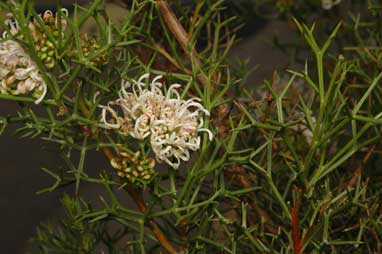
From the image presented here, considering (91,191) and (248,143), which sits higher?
(248,143)

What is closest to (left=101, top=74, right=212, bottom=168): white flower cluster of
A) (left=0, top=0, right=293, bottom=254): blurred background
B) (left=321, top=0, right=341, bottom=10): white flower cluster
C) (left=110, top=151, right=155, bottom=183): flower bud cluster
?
(left=110, top=151, right=155, bottom=183): flower bud cluster

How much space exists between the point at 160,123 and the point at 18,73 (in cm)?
5

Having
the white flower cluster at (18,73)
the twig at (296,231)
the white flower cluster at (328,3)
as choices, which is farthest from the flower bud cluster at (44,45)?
the white flower cluster at (328,3)

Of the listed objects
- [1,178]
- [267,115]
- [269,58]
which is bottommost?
[269,58]

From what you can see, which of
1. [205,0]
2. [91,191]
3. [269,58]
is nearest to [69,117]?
[205,0]

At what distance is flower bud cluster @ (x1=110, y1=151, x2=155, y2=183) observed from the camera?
287mm

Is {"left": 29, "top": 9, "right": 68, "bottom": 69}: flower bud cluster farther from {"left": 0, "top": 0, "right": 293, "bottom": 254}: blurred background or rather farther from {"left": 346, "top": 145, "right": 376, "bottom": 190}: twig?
{"left": 0, "top": 0, "right": 293, "bottom": 254}: blurred background

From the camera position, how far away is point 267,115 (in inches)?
12.3

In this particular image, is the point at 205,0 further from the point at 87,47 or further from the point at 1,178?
the point at 1,178

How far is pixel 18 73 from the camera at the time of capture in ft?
0.88

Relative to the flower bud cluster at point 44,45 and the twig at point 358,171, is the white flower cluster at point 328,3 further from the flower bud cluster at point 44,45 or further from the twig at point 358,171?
the flower bud cluster at point 44,45

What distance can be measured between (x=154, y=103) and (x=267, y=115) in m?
0.05

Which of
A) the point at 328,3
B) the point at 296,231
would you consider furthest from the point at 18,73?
the point at 328,3

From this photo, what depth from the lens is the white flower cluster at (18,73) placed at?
0.88ft
